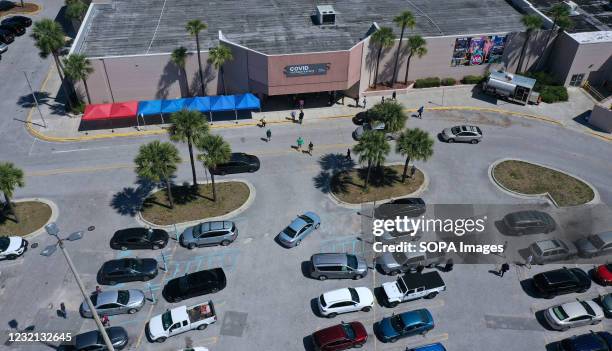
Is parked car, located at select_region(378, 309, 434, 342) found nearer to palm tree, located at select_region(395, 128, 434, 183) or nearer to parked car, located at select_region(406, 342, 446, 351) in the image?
parked car, located at select_region(406, 342, 446, 351)

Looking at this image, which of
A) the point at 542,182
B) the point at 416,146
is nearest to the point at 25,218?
the point at 416,146

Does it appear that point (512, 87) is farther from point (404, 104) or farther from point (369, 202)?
point (369, 202)

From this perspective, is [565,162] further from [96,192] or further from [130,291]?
[96,192]

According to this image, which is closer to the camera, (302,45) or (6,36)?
(302,45)

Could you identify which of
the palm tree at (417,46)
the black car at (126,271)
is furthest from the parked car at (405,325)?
the palm tree at (417,46)

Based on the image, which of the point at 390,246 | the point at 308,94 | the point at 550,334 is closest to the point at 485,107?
the point at 308,94

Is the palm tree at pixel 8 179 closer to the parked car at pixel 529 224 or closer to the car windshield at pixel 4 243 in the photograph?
the car windshield at pixel 4 243

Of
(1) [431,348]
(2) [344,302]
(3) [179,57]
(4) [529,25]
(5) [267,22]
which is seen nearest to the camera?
(1) [431,348]
